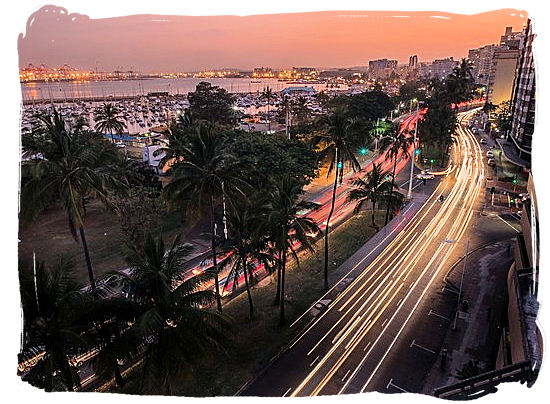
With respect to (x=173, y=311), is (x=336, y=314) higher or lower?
lower

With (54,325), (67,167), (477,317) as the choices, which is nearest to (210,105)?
(477,317)

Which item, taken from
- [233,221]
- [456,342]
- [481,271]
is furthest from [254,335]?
[481,271]

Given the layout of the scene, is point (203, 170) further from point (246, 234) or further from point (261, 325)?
point (261, 325)

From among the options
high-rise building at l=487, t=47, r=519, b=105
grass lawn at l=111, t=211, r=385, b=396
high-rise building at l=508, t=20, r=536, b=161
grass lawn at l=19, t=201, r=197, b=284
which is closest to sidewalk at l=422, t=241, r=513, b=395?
grass lawn at l=111, t=211, r=385, b=396

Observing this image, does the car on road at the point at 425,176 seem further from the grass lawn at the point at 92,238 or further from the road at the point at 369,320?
the grass lawn at the point at 92,238

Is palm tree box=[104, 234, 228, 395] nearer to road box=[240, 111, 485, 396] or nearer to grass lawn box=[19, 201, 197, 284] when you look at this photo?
road box=[240, 111, 485, 396]

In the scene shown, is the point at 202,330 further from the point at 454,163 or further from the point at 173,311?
the point at 454,163

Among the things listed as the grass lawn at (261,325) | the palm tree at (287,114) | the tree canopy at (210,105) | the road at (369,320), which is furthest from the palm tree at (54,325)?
the tree canopy at (210,105)
